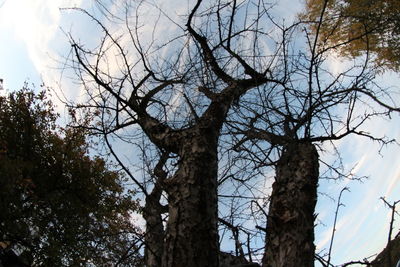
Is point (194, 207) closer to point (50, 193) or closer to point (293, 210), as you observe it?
point (293, 210)

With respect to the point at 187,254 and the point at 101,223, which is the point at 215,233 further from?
the point at 101,223

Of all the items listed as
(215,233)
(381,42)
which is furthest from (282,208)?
(381,42)

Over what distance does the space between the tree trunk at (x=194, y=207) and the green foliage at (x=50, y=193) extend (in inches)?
245

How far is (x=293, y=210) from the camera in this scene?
2744 millimetres

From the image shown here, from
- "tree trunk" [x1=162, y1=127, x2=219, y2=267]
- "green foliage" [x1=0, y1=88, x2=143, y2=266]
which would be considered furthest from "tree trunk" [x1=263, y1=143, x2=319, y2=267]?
"green foliage" [x1=0, y1=88, x2=143, y2=266]

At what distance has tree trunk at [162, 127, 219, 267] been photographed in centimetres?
204

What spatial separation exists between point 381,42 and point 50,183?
952 cm

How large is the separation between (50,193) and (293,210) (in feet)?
25.5

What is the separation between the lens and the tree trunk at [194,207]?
2.04 meters

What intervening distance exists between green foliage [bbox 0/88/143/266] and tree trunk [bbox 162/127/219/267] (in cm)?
622

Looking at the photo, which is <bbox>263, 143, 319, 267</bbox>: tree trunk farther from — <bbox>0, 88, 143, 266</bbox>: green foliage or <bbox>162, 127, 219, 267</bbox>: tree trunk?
<bbox>0, 88, 143, 266</bbox>: green foliage

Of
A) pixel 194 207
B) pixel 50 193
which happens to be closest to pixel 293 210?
pixel 194 207

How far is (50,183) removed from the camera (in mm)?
9156

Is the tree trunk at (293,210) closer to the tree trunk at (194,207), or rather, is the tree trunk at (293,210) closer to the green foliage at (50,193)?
A: the tree trunk at (194,207)
